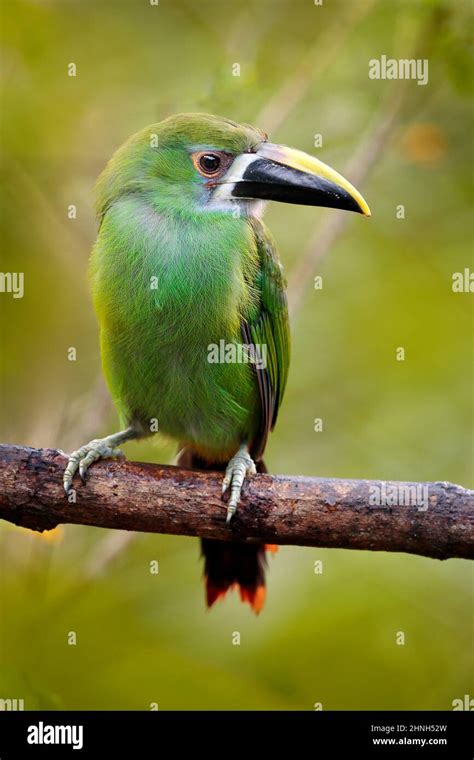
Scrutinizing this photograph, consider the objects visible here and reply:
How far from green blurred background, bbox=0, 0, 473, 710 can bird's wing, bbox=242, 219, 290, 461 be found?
50 centimetres

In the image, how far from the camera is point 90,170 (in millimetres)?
5902

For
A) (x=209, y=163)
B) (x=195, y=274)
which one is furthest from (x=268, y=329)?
(x=209, y=163)

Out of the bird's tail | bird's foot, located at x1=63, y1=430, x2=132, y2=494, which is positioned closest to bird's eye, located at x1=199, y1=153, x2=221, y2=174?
bird's foot, located at x1=63, y1=430, x2=132, y2=494

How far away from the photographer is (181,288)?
430 centimetres

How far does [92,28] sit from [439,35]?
217 centimetres

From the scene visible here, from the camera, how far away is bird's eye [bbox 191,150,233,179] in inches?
175

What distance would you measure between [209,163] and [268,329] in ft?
2.56

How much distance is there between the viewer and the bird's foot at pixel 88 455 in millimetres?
3994

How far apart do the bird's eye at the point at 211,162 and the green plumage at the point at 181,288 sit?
26mm

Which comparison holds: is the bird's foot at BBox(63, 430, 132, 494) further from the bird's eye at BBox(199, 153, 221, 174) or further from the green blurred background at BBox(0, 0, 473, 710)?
the bird's eye at BBox(199, 153, 221, 174)

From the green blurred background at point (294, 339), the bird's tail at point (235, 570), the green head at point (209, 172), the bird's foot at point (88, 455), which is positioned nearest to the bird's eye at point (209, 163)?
the green head at point (209, 172)

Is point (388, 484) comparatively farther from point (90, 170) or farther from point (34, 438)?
point (90, 170)

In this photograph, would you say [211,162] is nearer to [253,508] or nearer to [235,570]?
[253,508]

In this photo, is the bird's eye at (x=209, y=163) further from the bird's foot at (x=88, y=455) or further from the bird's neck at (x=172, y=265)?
the bird's foot at (x=88, y=455)
